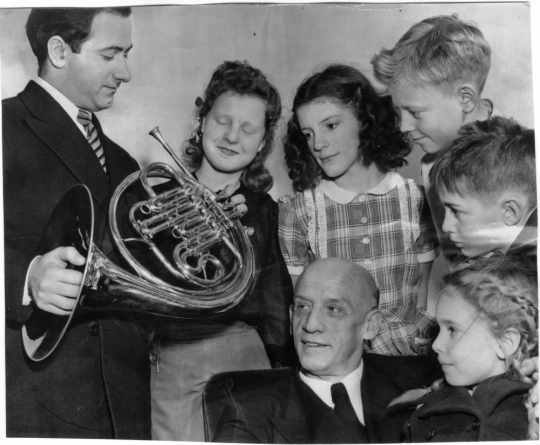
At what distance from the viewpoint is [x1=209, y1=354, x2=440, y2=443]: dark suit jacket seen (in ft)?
8.09

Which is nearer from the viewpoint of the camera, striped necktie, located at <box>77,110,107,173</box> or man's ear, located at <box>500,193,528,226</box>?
man's ear, located at <box>500,193,528,226</box>

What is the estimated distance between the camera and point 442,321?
2449 millimetres

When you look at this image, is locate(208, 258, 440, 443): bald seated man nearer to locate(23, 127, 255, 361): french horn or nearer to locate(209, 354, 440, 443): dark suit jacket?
locate(209, 354, 440, 443): dark suit jacket

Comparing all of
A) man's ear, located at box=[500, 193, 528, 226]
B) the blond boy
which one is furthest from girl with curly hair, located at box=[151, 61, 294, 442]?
man's ear, located at box=[500, 193, 528, 226]

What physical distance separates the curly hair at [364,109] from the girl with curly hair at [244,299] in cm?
11

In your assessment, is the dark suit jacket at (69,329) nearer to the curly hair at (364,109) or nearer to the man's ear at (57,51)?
the man's ear at (57,51)

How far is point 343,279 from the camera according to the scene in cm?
249

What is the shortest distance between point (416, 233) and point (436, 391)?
1.64 feet

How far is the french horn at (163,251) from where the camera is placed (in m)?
2.45

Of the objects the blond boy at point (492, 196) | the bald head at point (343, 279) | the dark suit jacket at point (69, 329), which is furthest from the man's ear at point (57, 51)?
the blond boy at point (492, 196)

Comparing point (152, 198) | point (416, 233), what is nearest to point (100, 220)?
point (152, 198)

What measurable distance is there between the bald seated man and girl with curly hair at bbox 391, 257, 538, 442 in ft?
0.26

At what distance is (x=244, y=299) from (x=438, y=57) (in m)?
1.00

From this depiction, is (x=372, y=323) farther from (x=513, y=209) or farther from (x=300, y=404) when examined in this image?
(x=513, y=209)
